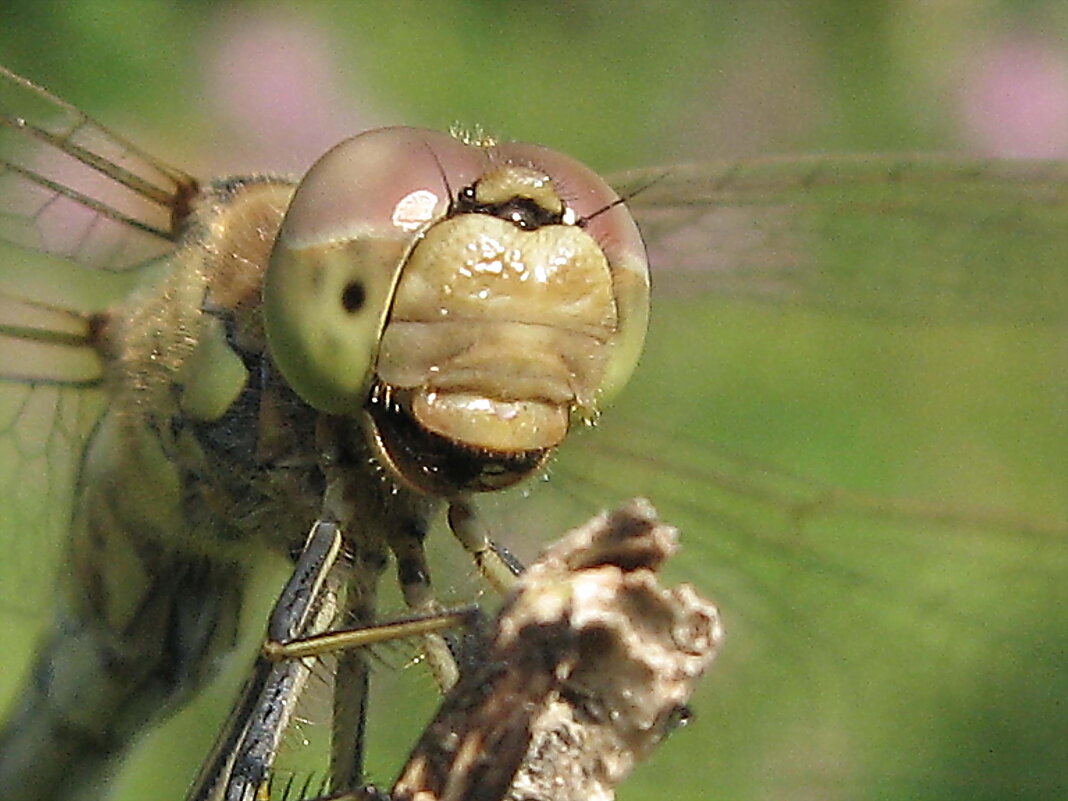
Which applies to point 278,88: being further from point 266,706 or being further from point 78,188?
point 266,706

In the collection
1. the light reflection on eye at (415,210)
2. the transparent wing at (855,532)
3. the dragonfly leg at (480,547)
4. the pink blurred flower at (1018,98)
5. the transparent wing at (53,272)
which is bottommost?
the dragonfly leg at (480,547)

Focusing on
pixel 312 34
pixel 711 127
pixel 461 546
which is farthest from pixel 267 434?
pixel 711 127

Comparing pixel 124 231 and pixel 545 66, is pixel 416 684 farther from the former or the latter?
pixel 545 66

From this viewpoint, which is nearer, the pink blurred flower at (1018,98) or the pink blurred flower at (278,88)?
the pink blurred flower at (278,88)

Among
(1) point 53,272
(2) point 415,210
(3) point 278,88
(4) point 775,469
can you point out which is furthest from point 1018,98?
(2) point 415,210

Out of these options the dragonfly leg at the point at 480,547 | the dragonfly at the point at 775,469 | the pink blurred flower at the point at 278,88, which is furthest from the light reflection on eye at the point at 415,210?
the pink blurred flower at the point at 278,88

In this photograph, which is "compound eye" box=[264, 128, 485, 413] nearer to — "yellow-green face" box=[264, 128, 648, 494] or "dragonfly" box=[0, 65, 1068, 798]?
"yellow-green face" box=[264, 128, 648, 494]

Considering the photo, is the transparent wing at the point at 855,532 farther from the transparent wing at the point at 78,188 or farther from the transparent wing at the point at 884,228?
the transparent wing at the point at 78,188

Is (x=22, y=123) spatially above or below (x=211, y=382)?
above
